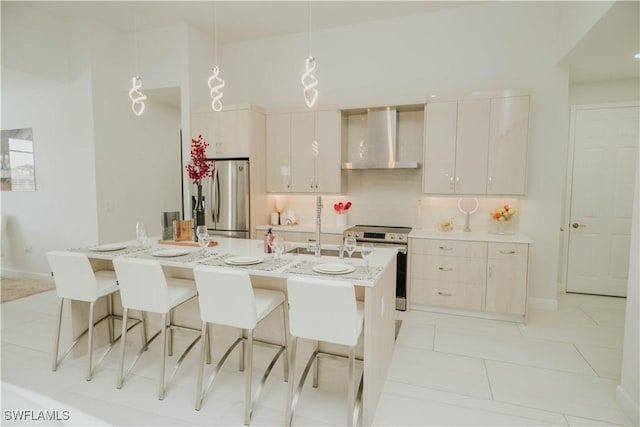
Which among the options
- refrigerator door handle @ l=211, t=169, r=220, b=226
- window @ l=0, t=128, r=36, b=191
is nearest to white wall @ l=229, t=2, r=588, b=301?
refrigerator door handle @ l=211, t=169, r=220, b=226

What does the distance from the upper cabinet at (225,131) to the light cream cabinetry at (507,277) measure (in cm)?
318

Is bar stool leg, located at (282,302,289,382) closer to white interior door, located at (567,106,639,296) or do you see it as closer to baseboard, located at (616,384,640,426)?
baseboard, located at (616,384,640,426)

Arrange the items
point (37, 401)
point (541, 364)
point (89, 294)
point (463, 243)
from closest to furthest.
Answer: point (37, 401)
point (89, 294)
point (541, 364)
point (463, 243)

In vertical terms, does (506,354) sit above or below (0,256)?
below

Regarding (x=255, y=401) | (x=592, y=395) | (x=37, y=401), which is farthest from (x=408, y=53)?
(x=37, y=401)

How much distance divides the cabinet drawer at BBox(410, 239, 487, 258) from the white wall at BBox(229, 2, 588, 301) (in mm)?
723

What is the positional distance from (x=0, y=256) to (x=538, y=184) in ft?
25.9

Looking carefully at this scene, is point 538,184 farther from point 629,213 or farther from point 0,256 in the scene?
point 0,256

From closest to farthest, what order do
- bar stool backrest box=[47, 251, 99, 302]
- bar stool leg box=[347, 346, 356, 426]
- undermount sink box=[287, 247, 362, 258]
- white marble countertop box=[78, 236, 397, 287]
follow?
bar stool leg box=[347, 346, 356, 426] → white marble countertop box=[78, 236, 397, 287] → bar stool backrest box=[47, 251, 99, 302] → undermount sink box=[287, 247, 362, 258]

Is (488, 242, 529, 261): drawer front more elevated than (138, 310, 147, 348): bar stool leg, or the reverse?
(488, 242, 529, 261): drawer front

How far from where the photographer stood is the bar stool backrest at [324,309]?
6.03 feet

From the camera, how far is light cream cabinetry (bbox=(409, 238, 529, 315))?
11.7ft

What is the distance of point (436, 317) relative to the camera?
3.81m

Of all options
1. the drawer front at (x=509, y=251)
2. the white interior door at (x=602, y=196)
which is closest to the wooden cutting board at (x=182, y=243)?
the drawer front at (x=509, y=251)
